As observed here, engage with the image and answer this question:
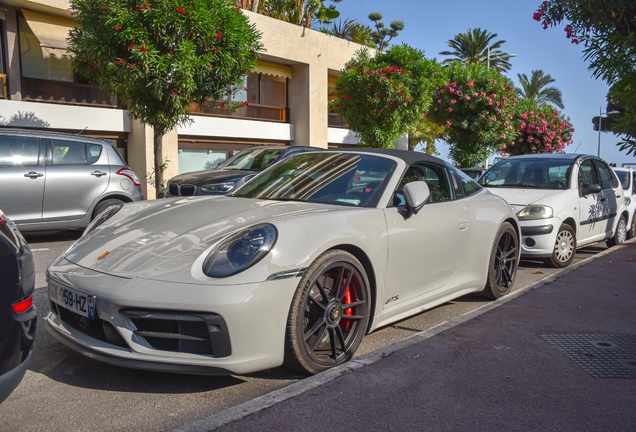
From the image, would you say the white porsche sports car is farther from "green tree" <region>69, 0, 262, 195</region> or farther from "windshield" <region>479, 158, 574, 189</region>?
"green tree" <region>69, 0, 262, 195</region>

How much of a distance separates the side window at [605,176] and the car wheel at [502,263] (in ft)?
13.0

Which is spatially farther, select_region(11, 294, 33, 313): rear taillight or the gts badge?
the gts badge

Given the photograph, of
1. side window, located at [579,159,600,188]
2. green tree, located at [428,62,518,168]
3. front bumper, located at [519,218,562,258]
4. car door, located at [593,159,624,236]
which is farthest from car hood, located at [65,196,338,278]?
green tree, located at [428,62,518,168]

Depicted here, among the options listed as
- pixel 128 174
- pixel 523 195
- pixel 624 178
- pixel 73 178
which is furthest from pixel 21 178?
pixel 624 178

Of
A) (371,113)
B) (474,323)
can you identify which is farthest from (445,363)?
(371,113)

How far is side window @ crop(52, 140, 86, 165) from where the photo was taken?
8.42 m

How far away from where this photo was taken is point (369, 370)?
329 centimetres

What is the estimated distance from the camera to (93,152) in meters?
8.87

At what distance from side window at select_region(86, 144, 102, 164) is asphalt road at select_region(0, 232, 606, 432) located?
18.0 ft

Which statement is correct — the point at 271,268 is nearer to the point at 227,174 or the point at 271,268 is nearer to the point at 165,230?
the point at 165,230

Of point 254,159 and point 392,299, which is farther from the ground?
point 254,159

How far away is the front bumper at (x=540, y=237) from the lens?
709 centimetres

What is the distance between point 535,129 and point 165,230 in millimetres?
28625

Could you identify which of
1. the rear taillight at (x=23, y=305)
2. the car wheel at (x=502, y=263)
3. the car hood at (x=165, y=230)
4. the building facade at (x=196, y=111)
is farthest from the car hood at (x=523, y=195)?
the building facade at (x=196, y=111)
